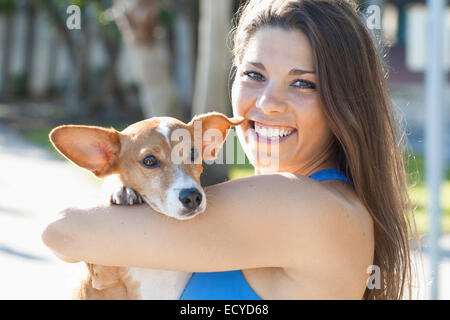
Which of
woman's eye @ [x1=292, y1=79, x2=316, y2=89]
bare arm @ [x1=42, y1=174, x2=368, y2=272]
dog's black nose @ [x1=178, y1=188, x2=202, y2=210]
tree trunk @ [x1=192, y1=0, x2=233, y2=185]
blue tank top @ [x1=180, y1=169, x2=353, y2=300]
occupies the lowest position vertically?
blue tank top @ [x1=180, y1=169, x2=353, y2=300]

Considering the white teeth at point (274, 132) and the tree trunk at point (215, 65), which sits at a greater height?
the tree trunk at point (215, 65)

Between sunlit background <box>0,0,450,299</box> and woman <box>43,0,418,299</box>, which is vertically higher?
sunlit background <box>0,0,450,299</box>

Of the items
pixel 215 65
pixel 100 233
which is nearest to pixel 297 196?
pixel 100 233

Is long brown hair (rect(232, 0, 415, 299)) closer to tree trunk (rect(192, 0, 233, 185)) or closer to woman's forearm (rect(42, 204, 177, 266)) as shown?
woman's forearm (rect(42, 204, 177, 266))

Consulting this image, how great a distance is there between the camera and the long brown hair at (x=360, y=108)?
258cm

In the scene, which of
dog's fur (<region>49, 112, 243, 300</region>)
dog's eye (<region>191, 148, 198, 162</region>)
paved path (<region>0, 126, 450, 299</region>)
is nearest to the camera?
dog's fur (<region>49, 112, 243, 300</region>)

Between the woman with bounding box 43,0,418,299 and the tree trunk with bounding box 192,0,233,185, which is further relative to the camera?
the tree trunk with bounding box 192,0,233,185

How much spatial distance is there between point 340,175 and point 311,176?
0.40 feet

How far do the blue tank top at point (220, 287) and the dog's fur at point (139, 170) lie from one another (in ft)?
Answer: 0.27

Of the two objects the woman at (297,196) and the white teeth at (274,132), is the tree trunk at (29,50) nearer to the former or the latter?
the woman at (297,196)

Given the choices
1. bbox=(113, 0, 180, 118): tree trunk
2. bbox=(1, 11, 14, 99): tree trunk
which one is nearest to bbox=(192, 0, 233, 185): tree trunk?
bbox=(113, 0, 180, 118): tree trunk

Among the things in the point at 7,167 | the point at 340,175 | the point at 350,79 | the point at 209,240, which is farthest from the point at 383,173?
the point at 7,167

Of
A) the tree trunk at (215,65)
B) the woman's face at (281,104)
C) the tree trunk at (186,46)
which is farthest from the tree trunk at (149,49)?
the woman's face at (281,104)

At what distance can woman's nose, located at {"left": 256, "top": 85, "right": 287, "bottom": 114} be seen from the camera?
2627 millimetres
